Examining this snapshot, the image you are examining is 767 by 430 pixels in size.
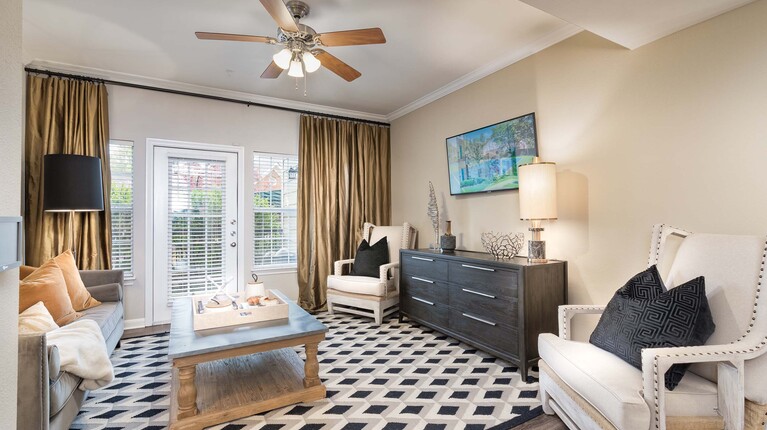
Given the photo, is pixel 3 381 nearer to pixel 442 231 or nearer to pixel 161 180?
pixel 161 180

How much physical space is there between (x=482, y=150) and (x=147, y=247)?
3.65m

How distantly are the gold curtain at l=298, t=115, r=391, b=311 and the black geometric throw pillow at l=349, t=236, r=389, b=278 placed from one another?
0.51 m

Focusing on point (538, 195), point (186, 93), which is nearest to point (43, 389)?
point (538, 195)

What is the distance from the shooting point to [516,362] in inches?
106

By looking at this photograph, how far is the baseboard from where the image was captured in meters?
3.89

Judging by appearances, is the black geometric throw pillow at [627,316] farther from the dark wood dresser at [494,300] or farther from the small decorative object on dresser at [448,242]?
the small decorative object on dresser at [448,242]

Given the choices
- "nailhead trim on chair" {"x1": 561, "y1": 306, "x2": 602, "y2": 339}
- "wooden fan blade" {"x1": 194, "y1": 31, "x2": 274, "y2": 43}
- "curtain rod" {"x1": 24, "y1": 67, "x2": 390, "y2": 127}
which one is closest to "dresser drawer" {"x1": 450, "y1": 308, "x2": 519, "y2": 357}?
"nailhead trim on chair" {"x1": 561, "y1": 306, "x2": 602, "y2": 339}

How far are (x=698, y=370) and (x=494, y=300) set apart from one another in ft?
4.25

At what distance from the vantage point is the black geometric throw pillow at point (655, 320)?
65.4 inches

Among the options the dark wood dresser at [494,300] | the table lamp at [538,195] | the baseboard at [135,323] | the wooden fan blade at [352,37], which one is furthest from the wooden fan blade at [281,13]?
the baseboard at [135,323]

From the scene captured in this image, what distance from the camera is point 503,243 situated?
11.6 ft

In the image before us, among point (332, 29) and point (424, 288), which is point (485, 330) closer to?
point (424, 288)

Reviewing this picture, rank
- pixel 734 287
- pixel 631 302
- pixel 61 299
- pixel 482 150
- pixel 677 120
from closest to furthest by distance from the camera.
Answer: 1. pixel 734 287
2. pixel 631 302
3. pixel 677 120
4. pixel 61 299
5. pixel 482 150

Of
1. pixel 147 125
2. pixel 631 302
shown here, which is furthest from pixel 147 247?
pixel 631 302
